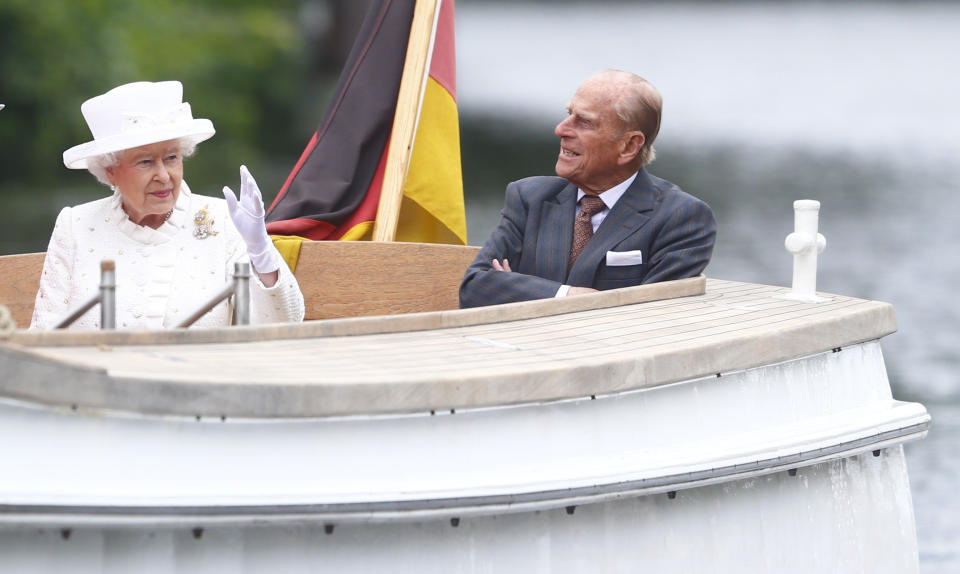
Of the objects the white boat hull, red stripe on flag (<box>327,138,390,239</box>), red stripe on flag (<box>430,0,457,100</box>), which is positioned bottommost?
the white boat hull

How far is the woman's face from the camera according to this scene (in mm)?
4203

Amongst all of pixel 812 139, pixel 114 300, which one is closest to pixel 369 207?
pixel 114 300

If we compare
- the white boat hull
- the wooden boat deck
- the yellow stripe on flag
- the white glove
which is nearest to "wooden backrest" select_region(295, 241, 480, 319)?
the yellow stripe on flag

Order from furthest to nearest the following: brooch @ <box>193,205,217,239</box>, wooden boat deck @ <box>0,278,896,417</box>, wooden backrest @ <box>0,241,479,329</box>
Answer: wooden backrest @ <box>0,241,479,329</box>
brooch @ <box>193,205,217,239</box>
wooden boat deck @ <box>0,278,896,417</box>

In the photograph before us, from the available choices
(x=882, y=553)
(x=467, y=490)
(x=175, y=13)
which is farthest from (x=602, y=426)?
(x=175, y=13)

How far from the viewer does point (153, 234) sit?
14.4 feet

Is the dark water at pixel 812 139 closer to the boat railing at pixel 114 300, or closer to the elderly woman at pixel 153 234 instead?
the elderly woman at pixel 153 234

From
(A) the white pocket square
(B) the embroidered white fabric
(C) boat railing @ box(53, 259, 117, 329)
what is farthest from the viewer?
(A) the white pocket square

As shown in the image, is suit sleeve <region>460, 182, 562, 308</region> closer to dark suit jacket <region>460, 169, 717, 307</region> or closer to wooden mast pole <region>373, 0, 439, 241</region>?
dark suit jacket <region>460, 169, 717, 307</region>

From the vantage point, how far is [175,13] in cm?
2864

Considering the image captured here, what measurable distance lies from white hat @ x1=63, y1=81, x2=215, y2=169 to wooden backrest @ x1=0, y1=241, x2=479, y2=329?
1.21 meters

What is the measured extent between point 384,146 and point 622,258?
5.52 ft

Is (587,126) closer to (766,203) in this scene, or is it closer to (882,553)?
(882,553)

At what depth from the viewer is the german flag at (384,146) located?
5793mm
